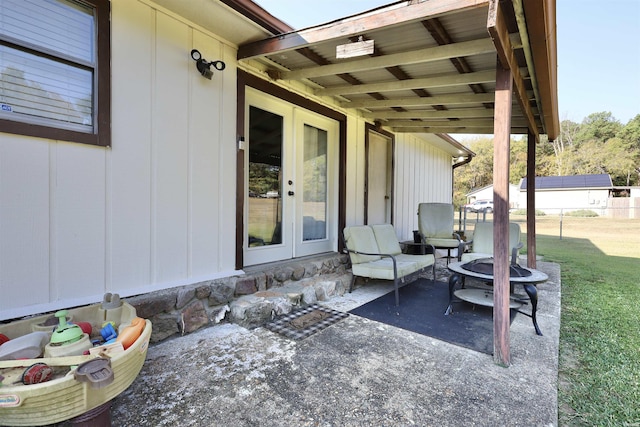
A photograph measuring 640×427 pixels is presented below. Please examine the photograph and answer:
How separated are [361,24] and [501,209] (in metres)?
1.78

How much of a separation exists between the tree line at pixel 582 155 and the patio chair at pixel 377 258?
24.8m

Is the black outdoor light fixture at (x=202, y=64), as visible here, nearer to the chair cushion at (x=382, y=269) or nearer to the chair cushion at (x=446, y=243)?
the chair cushion at (x=382, y=269)

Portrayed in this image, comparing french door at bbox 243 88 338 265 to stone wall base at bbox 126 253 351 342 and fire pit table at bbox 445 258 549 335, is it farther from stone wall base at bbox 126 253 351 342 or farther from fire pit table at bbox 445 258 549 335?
fire pit table at bbox 445 258 549 335

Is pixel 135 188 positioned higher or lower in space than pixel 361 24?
lower

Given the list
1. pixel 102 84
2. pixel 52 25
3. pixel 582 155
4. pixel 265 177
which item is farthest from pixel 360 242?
pixel 582 155

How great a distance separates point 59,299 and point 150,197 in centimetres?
91

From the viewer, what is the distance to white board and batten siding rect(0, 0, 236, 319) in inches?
76.3

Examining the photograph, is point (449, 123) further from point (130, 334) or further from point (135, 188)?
point (130, 334)

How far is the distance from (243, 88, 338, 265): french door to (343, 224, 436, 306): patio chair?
57cm

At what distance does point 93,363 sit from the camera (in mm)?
1257

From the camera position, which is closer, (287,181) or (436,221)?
(287,181)

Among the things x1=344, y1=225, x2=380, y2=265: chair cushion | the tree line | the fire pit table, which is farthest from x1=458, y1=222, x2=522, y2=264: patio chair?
the tree line

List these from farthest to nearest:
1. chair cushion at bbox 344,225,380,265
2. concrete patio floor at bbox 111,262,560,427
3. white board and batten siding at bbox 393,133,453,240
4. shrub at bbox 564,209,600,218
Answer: shrub at bbox 564,209,600,218 < white board and batten siding at bbox 393,133,453,240 < chair cushion at bbox 344,225,380,265 < concrete patio floor at bbox 111,262,560,427

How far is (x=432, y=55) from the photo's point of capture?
107 inches
